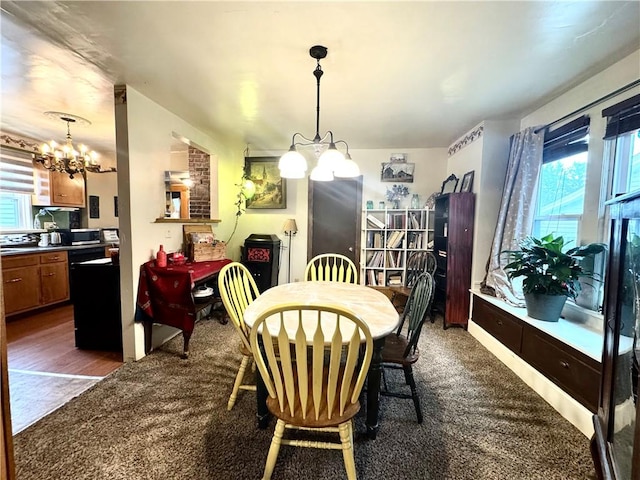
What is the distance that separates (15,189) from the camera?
3750 mm

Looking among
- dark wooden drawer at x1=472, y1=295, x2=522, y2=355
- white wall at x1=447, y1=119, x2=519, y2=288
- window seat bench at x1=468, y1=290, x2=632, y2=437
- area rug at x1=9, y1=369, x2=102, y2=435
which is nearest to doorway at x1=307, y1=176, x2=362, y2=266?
white wall at x1=447, y1=119, x2=519, y2=288

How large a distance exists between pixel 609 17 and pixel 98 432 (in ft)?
12.1

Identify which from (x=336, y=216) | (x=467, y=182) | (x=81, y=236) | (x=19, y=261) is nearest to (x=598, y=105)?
(x=467, y=182)

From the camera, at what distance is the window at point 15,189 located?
3641 mm

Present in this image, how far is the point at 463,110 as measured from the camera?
277cm

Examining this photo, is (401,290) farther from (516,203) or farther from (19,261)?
(19,261)

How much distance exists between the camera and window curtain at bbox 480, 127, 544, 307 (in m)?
2.62

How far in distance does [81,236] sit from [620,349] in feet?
19.1

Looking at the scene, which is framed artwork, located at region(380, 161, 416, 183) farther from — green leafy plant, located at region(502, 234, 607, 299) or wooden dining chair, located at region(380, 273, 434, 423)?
wooden dining chair, located at region(380, 273, 434, 423)

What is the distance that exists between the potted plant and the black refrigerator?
352cm

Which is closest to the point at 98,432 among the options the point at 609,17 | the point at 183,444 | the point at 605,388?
the point at 183,444

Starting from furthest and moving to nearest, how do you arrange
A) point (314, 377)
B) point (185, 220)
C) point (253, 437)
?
point (185, 220), point (253, 437), point (314, 377)

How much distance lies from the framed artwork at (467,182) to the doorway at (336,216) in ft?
4.70

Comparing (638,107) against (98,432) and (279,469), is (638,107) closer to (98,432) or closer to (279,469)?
(279,469)
